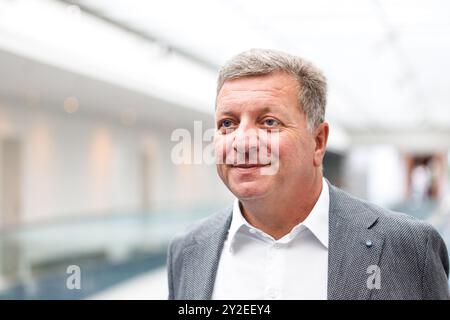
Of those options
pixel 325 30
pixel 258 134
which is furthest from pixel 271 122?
pixel 325 30

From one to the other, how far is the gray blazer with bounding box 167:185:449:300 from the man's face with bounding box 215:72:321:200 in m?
0.18

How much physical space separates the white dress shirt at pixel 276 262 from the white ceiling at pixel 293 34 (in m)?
5.26

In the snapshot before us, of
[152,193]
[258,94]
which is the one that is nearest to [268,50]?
[258,94]

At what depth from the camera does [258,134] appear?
138 cm

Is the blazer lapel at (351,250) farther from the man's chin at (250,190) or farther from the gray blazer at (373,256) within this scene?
the man's chin at (250,190)

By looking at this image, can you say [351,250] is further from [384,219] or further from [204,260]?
[204,260]

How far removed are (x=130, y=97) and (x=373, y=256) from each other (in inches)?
388

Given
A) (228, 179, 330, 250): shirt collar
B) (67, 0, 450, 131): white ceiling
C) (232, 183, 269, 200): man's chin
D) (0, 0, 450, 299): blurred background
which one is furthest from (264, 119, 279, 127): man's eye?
(67, 0, 450, 131): white ceiling

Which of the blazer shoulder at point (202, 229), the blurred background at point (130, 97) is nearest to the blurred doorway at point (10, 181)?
the blurred background at point (130, 97)

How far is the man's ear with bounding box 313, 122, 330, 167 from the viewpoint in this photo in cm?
156

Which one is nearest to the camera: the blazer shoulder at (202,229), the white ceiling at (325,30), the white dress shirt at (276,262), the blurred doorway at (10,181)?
the white dress shirt at (276,262)

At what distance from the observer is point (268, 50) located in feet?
4.73

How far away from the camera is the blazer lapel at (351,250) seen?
1.42 metres
